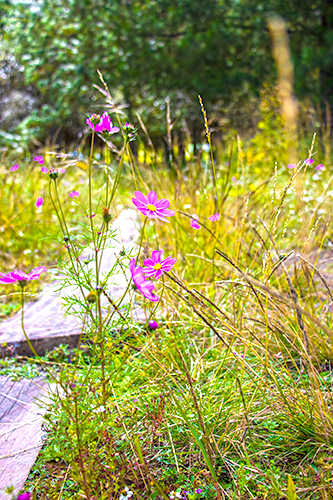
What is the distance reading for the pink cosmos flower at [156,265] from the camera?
809 millimetres

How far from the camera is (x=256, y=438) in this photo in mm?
1011

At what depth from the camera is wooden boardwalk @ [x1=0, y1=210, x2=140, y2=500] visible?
963 mm

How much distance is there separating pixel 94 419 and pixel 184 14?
15.7 feet

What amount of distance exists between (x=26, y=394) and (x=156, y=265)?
0.77 meters

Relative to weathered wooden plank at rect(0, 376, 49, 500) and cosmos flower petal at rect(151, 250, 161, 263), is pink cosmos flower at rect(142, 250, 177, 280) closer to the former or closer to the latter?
cosmos flower petal at rect(151, 250, 161, 263)

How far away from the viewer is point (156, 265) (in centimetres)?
82

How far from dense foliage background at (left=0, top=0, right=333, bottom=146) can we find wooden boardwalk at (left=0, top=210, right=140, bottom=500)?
3.45 metres

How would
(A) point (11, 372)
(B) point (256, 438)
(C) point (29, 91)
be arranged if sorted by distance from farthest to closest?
(C) point (29, 91), (A) point (11, 372), (B) point (256, 438)

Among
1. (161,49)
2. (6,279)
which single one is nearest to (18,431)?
(6,279)

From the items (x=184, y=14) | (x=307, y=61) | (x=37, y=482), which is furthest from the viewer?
(x=184, y=14)

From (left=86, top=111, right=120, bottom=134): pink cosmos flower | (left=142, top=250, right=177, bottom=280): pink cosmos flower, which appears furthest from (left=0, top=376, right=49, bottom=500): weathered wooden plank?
(left=86, top=111, right=120, bottom=134): pink cosmos flower

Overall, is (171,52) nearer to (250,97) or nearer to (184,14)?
(184,14)

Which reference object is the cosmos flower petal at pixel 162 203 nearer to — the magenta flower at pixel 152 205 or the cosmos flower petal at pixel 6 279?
the magenta flower at pixel 152 205

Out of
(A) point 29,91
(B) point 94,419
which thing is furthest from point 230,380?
(A) point 29,91
